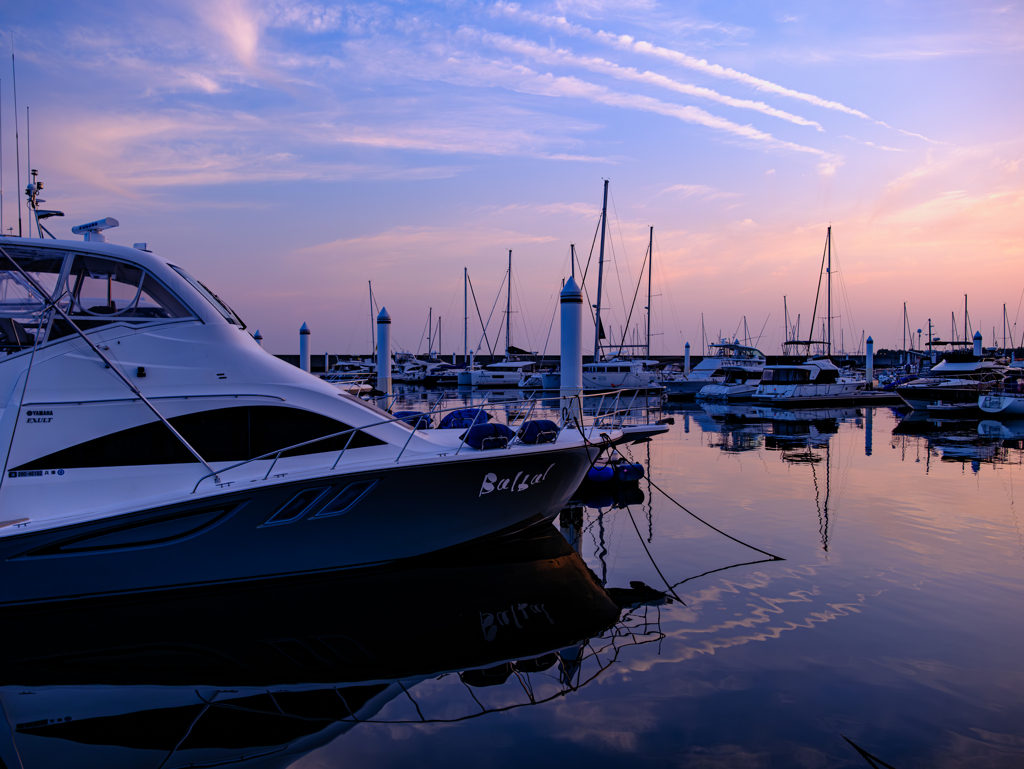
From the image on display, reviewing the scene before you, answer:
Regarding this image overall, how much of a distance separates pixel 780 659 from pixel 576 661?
1.71 m

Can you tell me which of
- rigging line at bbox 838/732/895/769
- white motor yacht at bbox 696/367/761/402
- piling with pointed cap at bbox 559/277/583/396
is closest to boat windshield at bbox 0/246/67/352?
piling with pointed cap at bbox 559/277/583/396

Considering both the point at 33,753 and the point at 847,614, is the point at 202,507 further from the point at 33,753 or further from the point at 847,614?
the point at 847,614

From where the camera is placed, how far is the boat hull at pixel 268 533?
622 cm

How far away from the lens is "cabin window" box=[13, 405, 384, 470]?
22.5ft

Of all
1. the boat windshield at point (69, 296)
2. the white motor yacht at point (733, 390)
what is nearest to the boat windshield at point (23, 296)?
the boat windshield at point (69, 296)

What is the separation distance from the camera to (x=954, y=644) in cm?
568

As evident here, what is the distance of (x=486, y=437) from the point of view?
797cm

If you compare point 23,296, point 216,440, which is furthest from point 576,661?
point 23,296

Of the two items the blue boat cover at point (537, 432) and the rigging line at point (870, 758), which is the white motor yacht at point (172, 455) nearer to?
the blue boat cover at point (537, 432)

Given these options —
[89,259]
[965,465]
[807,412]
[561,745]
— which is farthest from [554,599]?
[807,412]

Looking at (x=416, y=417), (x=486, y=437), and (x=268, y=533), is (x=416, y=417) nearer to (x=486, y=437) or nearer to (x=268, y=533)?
(x=486, y=437)

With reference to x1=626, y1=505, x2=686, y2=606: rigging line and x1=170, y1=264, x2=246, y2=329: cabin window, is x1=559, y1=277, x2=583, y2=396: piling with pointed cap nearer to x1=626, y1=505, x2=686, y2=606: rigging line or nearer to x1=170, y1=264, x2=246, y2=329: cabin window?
x1=626, y1=505, x2=686, y2=606: rigging line

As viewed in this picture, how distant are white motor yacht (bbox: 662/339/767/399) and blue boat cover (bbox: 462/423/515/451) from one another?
121ft

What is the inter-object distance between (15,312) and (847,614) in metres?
9.46
